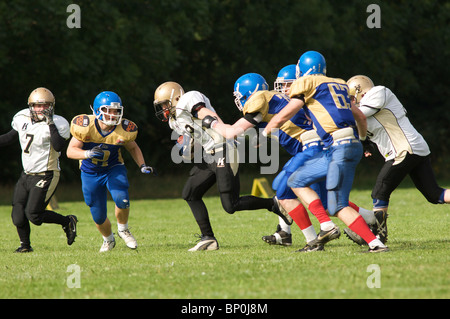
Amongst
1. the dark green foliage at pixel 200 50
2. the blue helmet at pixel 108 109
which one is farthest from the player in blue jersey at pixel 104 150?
the dark green foliage at pixel 200 50

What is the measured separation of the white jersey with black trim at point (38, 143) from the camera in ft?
26.2

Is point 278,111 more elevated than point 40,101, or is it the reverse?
point 40,101

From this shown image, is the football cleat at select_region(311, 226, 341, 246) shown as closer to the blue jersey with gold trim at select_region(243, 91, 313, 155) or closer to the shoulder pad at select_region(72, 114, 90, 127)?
the blue jersey with gold trim at select_region(243, 91, 313, 155)

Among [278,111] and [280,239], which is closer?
Result: [278,111]

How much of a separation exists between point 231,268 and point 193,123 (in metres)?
1.86

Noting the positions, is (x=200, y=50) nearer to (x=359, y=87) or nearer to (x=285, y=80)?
(x=285, y=80)

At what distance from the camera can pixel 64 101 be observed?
61.6 feet

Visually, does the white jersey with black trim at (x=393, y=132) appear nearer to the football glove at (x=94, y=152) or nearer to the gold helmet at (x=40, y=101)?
the football glove at (x=94, y=152)

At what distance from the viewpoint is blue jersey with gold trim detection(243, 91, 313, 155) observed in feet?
21.1

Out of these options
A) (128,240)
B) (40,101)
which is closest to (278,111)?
(128,240)

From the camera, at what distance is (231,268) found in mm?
5891

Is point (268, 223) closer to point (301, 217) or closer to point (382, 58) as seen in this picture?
point (301, 217)

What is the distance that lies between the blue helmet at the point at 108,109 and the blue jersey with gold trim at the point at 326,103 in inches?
85.0
